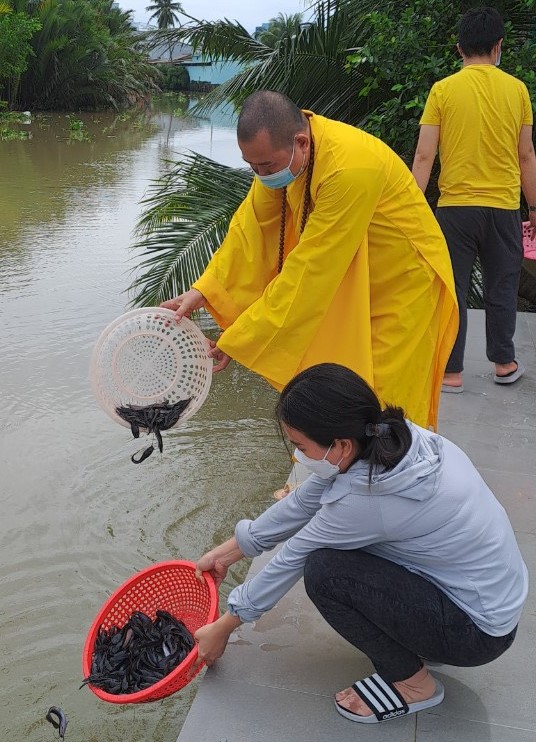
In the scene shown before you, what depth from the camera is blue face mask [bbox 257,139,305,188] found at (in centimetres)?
272

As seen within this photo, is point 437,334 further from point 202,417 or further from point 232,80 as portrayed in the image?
point 232,80

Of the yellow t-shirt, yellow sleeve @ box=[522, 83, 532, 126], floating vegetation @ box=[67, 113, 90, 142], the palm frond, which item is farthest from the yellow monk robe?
floating vegetation @ box=[67, 113, 90, 142]

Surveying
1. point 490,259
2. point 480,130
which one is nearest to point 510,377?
point 490,259

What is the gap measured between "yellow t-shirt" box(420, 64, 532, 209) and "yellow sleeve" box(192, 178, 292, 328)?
1.46 m

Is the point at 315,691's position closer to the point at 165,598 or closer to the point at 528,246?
the point at 165,598

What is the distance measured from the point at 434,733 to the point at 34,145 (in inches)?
674

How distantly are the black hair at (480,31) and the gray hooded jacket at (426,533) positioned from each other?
256 cm

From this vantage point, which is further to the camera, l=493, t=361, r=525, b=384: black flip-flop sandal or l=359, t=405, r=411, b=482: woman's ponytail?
l=493, t=361, r=525, b=384: black flip-flop sandal

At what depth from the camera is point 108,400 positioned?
9.96 ft

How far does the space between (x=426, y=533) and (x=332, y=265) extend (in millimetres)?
1092

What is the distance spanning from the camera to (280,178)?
274cm

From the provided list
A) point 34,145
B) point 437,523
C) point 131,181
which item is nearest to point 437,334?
point 437,523

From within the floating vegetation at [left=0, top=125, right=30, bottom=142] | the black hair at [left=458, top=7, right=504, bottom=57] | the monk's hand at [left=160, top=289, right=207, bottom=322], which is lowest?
the floating vegetation at [left=0, top=125, right=30, bottom=142]

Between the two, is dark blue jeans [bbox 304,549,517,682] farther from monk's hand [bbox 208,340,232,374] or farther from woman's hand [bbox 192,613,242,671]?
monk's hand [bbox 208,340,232,374]
